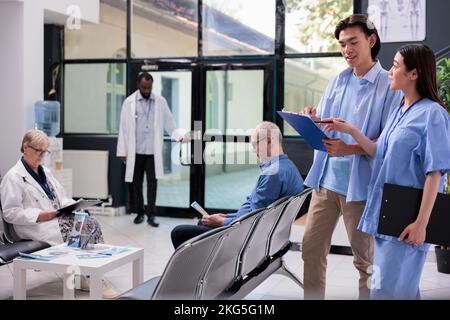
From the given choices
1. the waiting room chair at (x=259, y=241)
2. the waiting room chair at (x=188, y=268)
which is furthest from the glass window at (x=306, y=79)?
the waiting room chair at (x=188, y=268)

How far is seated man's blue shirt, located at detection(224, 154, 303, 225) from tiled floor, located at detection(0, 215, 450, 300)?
52 centimetres

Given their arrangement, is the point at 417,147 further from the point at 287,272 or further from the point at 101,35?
the point at 101,35

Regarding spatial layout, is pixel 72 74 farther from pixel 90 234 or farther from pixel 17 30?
pixel 90 234

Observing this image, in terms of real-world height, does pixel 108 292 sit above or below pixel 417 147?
below

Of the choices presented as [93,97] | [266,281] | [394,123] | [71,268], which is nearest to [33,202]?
[71,268]

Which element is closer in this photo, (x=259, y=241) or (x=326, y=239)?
(x=326, y=239)

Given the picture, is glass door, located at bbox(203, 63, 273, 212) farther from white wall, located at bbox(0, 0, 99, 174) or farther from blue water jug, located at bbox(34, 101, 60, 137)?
white wall, located at bbox(0, 0, 99, 174)

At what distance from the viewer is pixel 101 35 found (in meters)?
7.35

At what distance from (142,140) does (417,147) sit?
477 cm

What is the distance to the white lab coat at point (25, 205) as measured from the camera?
145 inches

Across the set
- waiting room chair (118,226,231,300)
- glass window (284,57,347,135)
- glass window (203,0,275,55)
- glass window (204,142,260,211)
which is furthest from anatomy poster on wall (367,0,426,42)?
waiting room chair (118,226,231,300)

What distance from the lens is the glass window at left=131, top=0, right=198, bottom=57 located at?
23.2ft

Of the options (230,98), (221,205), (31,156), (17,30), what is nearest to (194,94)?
(230,98)

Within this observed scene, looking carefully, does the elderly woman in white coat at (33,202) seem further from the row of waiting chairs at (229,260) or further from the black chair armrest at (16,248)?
the row of waiting chairs at (229,260)
